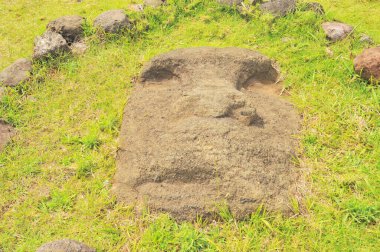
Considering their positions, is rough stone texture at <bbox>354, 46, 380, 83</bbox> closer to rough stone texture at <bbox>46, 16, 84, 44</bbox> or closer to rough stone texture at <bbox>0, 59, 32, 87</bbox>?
rough stone texture at <bbox>46, 16, 84, 44</bbox>

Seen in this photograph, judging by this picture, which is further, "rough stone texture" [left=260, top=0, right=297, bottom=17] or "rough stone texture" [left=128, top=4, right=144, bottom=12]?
"rough stone texture" [left=128, top=4, right=144, bottom=12]

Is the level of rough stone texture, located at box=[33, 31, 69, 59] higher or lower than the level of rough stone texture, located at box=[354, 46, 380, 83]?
higher

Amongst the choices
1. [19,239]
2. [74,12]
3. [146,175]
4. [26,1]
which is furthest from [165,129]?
[26,1]

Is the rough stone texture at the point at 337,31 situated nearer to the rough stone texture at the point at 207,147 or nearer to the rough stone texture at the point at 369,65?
the rough stone texture at the point at 369,65

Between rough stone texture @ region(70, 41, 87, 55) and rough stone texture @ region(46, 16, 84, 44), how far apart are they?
95 millimetres

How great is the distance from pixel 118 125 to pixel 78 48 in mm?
1833

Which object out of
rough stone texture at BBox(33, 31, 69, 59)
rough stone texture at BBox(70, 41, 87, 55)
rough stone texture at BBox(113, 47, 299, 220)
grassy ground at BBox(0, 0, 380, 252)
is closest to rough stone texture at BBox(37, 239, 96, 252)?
grassy ground at BBox(0, 0, 380, 252)

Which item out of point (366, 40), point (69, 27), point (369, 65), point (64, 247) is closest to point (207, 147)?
point (64, 247)

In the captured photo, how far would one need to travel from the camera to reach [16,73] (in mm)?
4652

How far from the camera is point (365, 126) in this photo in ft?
12.4

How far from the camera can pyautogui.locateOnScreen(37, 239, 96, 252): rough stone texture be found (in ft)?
8.68

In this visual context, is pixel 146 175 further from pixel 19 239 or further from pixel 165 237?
pixel 19 239

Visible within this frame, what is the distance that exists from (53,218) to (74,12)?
3.92m

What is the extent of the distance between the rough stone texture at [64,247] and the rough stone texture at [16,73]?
2.65m
